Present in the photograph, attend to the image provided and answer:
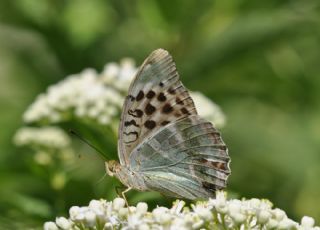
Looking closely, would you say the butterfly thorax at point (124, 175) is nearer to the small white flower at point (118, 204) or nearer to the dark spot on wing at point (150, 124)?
the dark spot on wing at point (150, 124)

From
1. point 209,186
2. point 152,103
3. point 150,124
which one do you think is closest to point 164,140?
point 150,124

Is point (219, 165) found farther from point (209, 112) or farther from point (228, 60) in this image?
point (228, 60)

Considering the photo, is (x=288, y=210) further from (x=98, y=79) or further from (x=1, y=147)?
(x=1, y=147)

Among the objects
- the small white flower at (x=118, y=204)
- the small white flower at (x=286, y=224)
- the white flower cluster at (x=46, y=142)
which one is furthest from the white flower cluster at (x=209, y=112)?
the small white flower at (x=286, y=224)

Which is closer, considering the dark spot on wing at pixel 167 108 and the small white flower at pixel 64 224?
the small white flower at pixel 64 224

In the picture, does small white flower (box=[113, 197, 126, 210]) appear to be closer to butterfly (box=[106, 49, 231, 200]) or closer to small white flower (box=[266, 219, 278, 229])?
butterfly (box=[106, 49, 231, 200])

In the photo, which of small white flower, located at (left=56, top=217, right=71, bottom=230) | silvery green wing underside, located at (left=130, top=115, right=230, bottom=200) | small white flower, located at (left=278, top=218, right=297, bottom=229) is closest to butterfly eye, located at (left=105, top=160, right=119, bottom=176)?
silvery green wing underside, located at (left=130, top=115, right=230, bottom=200)
